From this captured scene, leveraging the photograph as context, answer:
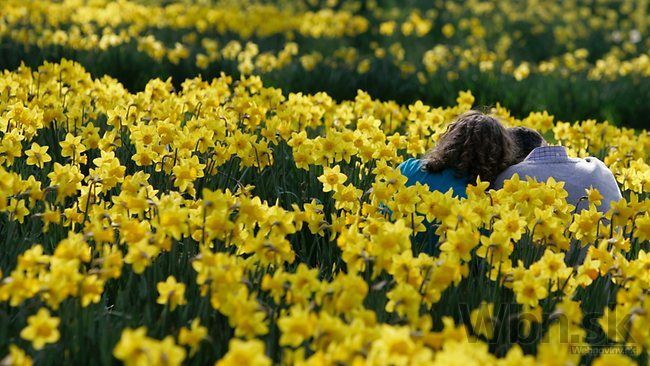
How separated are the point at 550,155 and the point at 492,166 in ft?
0.85

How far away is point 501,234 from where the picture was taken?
270 centimetres

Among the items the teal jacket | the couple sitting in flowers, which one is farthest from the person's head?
the teal jacket

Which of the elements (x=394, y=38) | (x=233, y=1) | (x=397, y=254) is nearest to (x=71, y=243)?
(x=397, y=254)

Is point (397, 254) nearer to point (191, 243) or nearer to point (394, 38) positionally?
point (191, 243)

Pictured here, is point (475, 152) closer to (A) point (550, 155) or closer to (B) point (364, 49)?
(A) point (550, 155)

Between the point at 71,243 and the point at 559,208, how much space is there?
5.81 feet

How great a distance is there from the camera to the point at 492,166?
3734 mm

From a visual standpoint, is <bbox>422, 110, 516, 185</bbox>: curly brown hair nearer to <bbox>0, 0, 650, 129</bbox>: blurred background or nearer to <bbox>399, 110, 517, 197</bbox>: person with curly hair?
<bbox>399, 110, 517, 197</bbox>: person with curly hair

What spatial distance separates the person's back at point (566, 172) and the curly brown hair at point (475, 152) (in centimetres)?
7

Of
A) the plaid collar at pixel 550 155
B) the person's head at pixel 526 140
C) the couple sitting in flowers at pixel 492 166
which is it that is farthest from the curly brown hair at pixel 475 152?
the person's head at pixel 526 140

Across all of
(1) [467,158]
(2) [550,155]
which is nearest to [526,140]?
(2) [550,155]

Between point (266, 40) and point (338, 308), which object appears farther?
point (266, 40)

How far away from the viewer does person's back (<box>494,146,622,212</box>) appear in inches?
145

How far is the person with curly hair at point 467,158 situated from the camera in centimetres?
372
